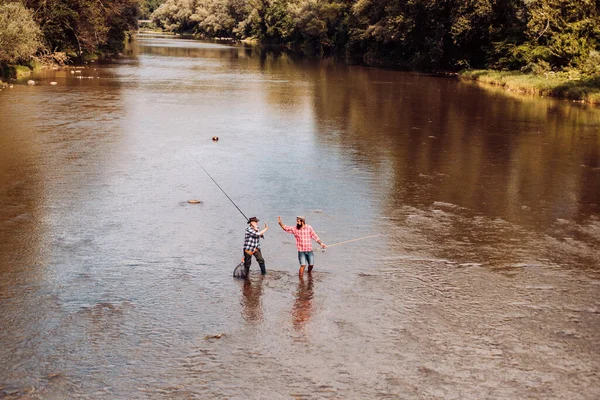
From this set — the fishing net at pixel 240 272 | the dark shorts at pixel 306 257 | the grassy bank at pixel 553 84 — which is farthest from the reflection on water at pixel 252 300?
the grassy bank at pixel 553 84

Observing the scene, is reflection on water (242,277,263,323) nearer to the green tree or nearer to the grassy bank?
the grassy bank

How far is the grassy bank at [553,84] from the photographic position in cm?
5091

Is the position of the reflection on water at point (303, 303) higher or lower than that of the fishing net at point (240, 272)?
lower

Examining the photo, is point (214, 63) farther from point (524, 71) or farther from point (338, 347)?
point (338, 347)

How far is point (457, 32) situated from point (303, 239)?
60277mm

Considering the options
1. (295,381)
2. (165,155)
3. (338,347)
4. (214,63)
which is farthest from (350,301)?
(214,63)

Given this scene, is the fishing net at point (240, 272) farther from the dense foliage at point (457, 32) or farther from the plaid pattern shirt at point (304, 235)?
the dense foliage at point (457, 32)

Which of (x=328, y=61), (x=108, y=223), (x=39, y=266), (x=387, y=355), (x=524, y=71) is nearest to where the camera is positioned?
(x=387, y=355)

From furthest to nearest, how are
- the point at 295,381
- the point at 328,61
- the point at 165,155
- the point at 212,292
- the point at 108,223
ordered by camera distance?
the point at 328,61
the point at 165,155
the point at 108,223
the point at 212,292
the point at 295,381

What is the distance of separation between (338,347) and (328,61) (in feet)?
300

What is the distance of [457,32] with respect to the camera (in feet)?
232

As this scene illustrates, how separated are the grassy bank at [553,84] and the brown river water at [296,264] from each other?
15.5 metres

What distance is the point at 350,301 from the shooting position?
47.7ft

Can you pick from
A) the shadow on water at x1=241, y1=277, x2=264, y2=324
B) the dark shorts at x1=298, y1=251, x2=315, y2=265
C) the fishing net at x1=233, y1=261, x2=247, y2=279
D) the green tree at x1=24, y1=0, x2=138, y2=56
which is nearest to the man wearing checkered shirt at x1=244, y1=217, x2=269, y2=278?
the fishing net at x1=233, y1=261, x2=247, y2=279
